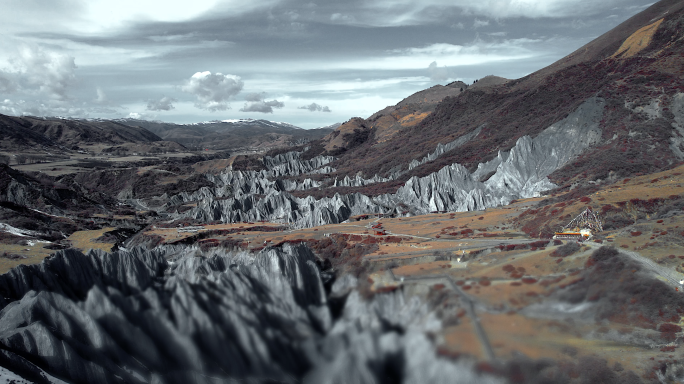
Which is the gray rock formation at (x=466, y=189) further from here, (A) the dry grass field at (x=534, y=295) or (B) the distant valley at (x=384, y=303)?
(A) the dry grass field at (x=534, y=295)

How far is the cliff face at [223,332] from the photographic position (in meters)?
13.9

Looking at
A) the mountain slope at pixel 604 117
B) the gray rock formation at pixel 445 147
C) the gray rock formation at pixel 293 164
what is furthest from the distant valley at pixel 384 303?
the gray rock formation at pixel 293 164

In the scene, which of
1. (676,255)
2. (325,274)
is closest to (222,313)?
(325,274)

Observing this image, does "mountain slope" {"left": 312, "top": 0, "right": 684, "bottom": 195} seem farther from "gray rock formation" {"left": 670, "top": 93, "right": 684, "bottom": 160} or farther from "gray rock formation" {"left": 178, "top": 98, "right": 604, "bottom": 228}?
"gray rock formation" {"left": 178, "top": 98, "right": 604, "bottom": 228}

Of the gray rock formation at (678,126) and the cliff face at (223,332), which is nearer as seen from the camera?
the cliff face at (223,332)

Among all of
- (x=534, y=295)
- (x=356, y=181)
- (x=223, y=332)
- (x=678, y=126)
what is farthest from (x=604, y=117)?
(x=223, y=332)

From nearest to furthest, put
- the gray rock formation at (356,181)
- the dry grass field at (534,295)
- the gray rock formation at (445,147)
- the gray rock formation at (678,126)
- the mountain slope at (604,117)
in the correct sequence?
the dry grass field at (534,295)
the gray rock formation at (678,126)
the mountain slope at (604,117)
the gray rock formation at (445,147)
the gray rock formation at (356,181)

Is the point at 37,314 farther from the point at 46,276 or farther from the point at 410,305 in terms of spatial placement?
the point at 410,305

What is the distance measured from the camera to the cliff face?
547 inches

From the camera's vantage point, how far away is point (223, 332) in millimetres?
17109

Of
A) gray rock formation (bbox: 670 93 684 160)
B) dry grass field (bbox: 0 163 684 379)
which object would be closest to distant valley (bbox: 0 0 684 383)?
dry grass field (bbox: 0 163 684 379)

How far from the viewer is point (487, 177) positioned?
74.8m

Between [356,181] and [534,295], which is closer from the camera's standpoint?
[534,295]

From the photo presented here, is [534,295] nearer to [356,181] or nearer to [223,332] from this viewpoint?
[223,332]
